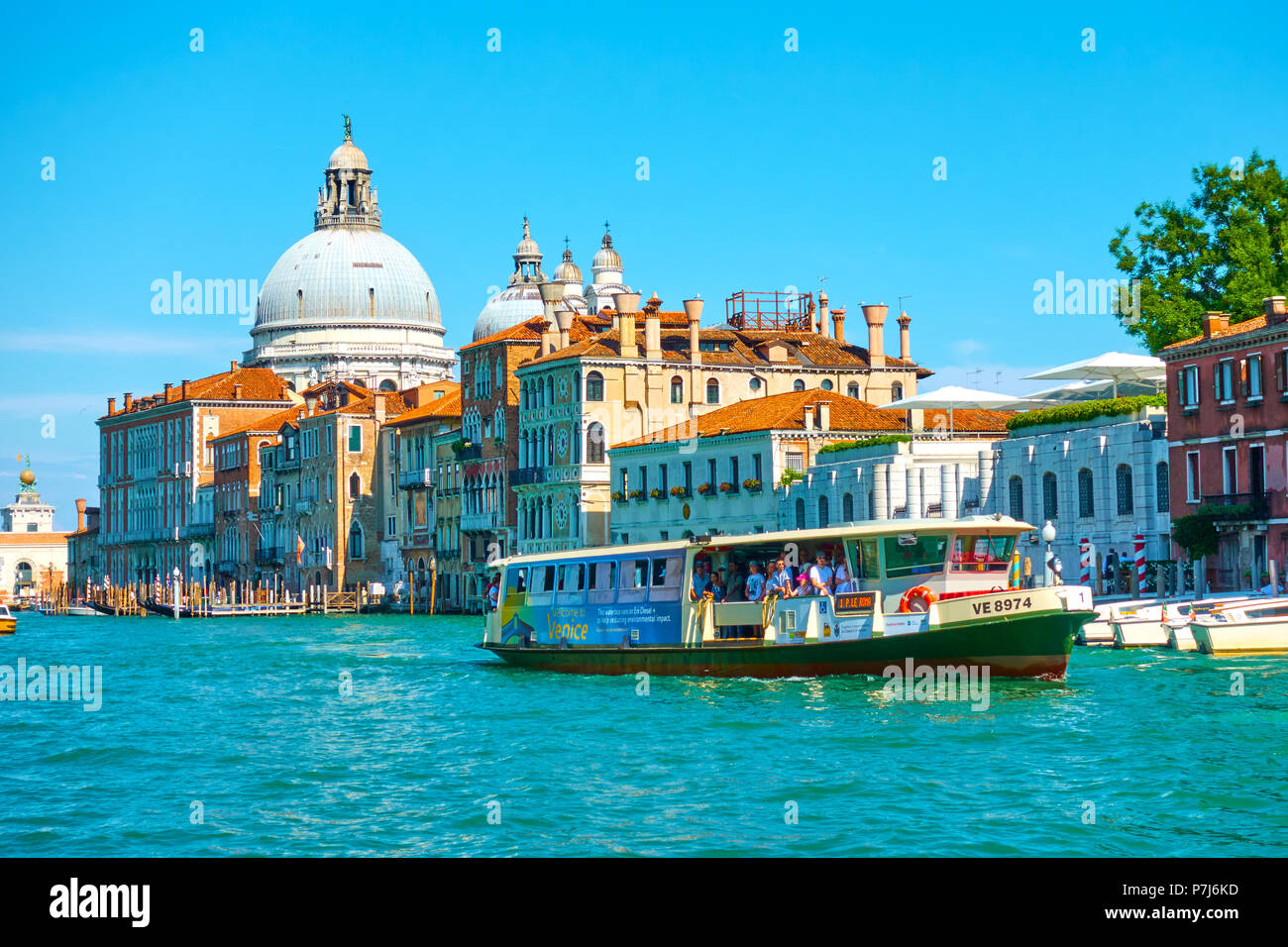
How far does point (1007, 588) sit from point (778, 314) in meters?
46.2

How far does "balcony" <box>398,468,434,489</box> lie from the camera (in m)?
80.9

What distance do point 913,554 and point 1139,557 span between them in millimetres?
16505

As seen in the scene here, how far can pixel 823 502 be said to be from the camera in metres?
52.1

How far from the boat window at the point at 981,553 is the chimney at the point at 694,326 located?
1565 inches

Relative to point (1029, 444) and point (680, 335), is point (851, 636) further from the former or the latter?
point (680, 335)

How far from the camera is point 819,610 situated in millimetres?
26875

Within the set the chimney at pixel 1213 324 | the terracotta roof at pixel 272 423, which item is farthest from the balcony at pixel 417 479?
the chimney at pixel 1213 324

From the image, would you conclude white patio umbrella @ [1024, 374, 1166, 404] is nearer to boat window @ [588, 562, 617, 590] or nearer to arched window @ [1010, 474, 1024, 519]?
arched window @ [1010, 474, 1024, 519]

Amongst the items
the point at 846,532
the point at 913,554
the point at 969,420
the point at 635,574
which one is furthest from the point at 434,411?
the point at 913,554

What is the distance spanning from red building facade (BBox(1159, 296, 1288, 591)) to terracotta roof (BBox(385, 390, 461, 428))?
4368cm

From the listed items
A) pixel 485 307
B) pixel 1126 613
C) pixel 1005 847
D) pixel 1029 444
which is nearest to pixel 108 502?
pixel 485 307

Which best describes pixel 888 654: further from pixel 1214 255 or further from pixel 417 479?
pixel 417 479

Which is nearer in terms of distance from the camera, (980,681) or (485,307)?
(980,681)

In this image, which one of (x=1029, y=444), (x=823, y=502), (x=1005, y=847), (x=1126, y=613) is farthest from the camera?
(x=823, y=502)
